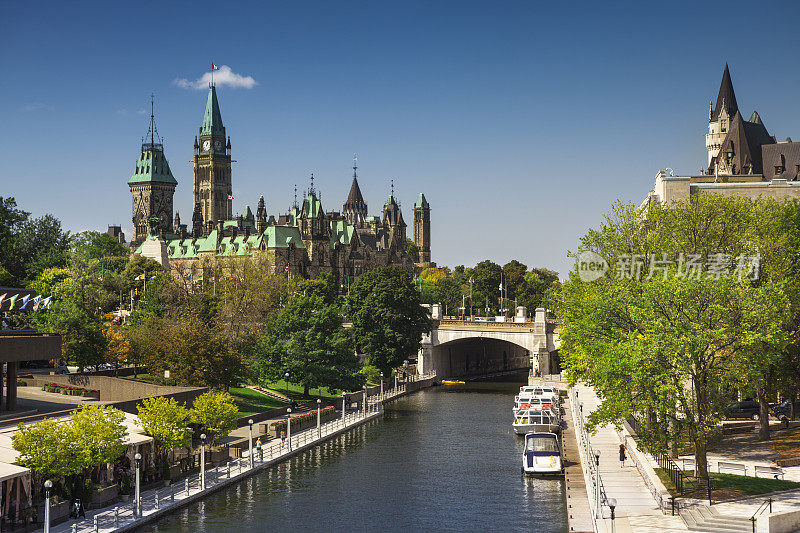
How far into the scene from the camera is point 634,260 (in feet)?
168

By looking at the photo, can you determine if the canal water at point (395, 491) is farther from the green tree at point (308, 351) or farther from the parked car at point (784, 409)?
the parked car at point (784, 409)

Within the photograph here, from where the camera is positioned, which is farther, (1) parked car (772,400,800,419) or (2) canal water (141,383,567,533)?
(1) parked car (772,400,800,419)

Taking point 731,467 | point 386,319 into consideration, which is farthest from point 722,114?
point 731,467

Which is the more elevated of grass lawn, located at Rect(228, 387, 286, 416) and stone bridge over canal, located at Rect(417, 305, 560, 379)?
stone bridge over canal, located at Rect(417, 305, 560, 379)

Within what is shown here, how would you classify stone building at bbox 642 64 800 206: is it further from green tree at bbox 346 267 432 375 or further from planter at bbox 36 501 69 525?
planter at bbox 36 501 69 525

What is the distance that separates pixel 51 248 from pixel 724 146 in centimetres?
8731

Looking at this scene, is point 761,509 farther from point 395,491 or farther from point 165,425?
point 165,425

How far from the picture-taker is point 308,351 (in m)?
71.9

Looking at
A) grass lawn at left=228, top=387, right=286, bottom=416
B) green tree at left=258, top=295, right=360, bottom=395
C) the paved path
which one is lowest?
the paved path

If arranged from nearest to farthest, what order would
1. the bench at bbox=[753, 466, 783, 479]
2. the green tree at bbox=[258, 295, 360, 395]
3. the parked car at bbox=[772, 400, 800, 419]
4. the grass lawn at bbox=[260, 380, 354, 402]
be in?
the bench at bbox=[753, 466, 783, 479] → the parked car at bbox=[772, 400, 800, 419] → the green tree at bbox=[258, 295, 360, 395] → the grass lawn at bbox=[260, 380, 354, 402]

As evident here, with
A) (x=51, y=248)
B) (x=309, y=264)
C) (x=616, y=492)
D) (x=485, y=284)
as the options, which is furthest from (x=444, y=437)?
(x=309, y=264)

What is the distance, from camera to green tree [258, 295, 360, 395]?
7162 centimetres

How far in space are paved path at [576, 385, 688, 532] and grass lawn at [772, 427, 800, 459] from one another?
7465 millimetres

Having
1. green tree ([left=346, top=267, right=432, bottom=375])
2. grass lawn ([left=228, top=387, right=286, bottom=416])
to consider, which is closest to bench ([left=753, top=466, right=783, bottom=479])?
grass lawn ([left=228, top=387, right=286, bottom=416])
